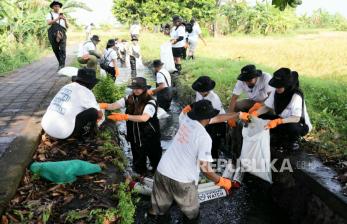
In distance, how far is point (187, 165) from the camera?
4.05m

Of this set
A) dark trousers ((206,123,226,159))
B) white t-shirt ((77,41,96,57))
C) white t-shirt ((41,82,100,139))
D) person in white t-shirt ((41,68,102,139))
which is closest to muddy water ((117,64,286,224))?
dark trousers ((206,123,226,159))

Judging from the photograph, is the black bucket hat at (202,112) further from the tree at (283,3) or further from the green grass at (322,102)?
the green grass at (322,102)

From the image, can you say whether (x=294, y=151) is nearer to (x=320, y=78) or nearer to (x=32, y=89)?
(x=320, y=78)

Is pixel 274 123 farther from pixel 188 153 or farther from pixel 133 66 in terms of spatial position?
pixel 133 66

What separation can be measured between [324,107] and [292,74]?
2304mm

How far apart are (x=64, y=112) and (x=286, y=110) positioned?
3.16 m

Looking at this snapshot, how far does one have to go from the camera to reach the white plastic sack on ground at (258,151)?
17.0ft

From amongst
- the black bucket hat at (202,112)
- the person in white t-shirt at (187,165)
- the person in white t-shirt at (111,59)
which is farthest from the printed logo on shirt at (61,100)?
the person in white t-shirt at (111,59)

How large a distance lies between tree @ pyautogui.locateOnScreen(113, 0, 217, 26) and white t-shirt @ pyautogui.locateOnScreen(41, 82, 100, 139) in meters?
22.4

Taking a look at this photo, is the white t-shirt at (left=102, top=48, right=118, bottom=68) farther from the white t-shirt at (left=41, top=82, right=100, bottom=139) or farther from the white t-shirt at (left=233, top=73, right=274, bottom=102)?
the white t-shirt at (left=41, top=82, right=100, bottom=139)

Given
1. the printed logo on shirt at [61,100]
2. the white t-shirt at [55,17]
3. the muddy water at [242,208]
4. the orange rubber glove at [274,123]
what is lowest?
the muddy water at [242,208]

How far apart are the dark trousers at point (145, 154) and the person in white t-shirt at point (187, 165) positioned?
1.48 meters

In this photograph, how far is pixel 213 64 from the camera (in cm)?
1207

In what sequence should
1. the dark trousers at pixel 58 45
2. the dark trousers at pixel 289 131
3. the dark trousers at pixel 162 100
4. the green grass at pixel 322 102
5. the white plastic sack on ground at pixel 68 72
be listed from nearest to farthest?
the dark trousers at pixel 289 131
the green grass at pixel 322 102
the dark trousers at pixel 162 100
the white plastic sack on ground at pixel 68 72
the dark trousers at pixel 58 45
